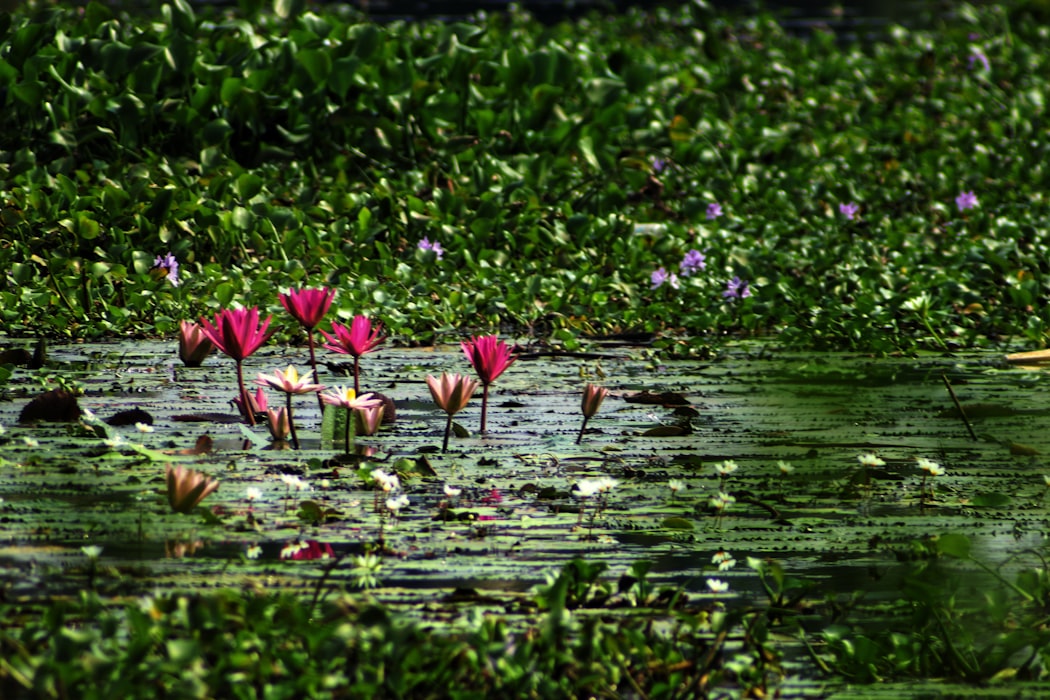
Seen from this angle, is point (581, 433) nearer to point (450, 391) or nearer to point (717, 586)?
point (450, 391)

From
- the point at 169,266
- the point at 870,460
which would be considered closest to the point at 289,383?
the point at 870,460

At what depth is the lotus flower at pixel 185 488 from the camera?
2461 millimetres

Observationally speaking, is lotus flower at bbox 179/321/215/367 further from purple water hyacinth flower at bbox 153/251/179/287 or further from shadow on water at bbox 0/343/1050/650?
purple water hyacinth flower at bbox 153/251/179/287

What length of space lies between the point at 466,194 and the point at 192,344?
221cm

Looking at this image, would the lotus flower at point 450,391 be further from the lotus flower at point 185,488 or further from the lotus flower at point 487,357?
the lotus flower at point 185,488

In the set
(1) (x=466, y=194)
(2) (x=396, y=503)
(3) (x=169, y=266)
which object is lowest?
(2) (x=396, y=503)

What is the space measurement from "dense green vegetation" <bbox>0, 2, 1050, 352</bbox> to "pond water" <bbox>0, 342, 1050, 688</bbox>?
20.7 inches

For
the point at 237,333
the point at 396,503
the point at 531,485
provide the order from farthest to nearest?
1. the point at 237,333
2. the point at 531,485
3. the point at 396,503

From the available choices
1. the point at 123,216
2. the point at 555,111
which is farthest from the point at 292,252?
the point at 555,111

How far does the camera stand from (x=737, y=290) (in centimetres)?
487

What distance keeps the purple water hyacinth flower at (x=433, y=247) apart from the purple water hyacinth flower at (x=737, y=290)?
1.02 meters

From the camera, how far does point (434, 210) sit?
17.7 ft

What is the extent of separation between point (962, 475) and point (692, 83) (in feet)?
17.5

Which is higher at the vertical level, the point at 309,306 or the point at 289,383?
the point at 309,306
